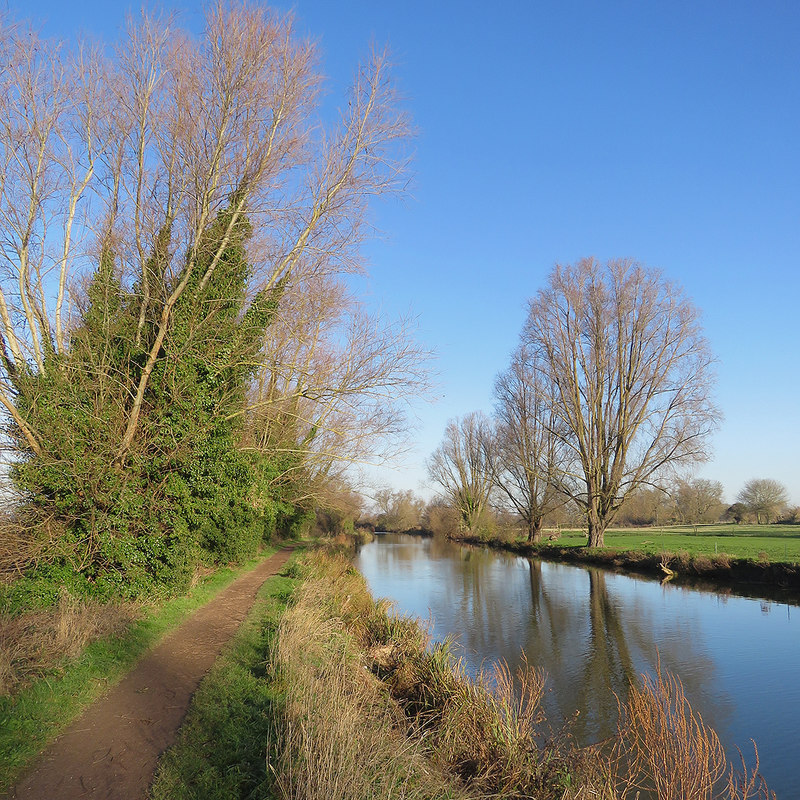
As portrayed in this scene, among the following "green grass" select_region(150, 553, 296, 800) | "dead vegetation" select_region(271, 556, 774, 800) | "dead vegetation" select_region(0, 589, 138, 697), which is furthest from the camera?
"dead vegetation" select_region(0, 589, 138, 697)

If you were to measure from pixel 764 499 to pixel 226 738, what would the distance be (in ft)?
231

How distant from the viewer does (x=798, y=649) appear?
1241 centimetres

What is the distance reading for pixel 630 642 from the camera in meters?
13.3

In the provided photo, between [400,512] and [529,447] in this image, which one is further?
[400,512]

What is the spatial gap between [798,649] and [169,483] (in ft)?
43.6

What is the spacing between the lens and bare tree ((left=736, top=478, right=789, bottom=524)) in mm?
61250

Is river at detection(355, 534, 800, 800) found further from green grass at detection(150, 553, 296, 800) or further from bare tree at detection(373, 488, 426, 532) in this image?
bare tree at detection(373, 488, 426, 532)

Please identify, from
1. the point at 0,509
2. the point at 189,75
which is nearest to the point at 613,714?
the point at 0,509

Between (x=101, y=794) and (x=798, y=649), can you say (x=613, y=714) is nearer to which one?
(x=798, y=649)

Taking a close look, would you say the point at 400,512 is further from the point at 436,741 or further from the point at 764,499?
the point at 436,741

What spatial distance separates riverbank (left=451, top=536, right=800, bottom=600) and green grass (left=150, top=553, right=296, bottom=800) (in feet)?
59.1

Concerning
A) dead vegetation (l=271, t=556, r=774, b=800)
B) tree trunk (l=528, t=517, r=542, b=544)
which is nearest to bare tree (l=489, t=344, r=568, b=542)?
tree trunk (l=528, t=517, r=542, b=544)

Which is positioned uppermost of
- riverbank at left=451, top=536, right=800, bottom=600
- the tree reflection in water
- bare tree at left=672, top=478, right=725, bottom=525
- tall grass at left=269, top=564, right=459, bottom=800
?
bare tree at left=672, top=478, right=725, bottom=525

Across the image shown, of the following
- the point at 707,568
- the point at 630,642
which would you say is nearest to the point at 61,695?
the point at 630,642
